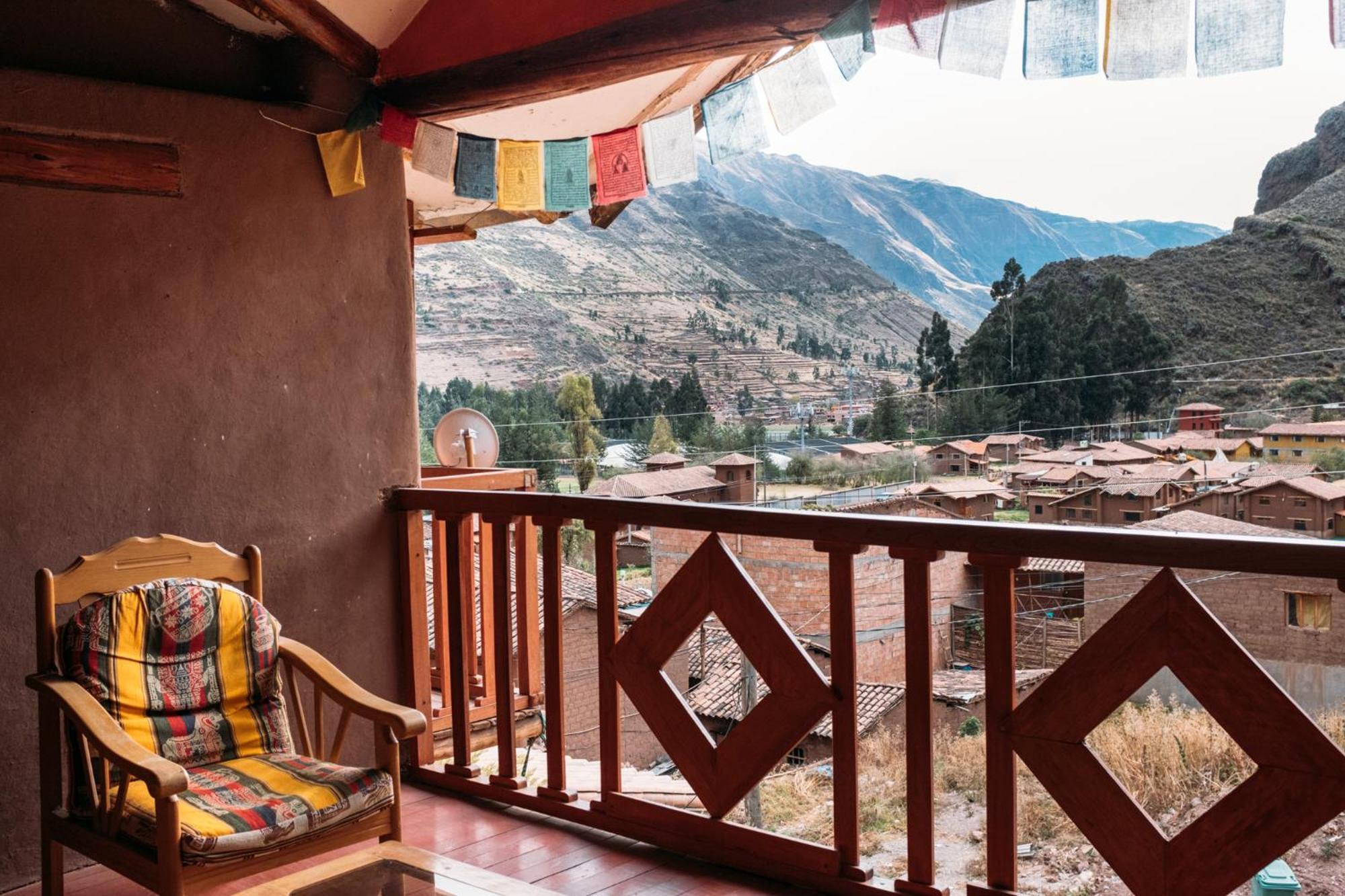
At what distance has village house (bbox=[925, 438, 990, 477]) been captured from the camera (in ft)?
53.1

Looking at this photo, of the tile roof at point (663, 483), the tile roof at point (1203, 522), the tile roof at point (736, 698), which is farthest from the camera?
the tile roof at point (663, 483)

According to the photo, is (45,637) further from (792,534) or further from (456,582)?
(792,534)

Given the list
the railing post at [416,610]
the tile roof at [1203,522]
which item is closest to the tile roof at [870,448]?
the tile roof at [1203,522]

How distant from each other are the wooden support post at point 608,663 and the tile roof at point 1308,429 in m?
12.9

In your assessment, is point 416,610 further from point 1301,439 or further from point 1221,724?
point 1301,439

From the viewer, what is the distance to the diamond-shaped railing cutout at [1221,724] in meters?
1.81

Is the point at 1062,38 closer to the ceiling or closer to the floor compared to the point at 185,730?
closer to the ceiling

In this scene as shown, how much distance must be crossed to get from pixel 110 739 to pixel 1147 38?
9.24ft

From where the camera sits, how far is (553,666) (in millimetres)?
3053

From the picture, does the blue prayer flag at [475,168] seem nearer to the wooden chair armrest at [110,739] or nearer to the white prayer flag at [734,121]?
the white prayer flag at [734,121]

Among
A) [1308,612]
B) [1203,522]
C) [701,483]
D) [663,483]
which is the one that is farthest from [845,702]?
[663,483]

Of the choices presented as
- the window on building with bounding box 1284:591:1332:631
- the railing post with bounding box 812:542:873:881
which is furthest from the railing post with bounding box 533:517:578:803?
the window on building with bounding box 1284:591:1332:631

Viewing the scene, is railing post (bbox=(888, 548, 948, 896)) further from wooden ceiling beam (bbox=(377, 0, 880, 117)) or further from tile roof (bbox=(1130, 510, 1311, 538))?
tile roof (bbox=(1130, 510, 1311, 538))

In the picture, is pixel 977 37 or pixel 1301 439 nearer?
pixel 977 37
